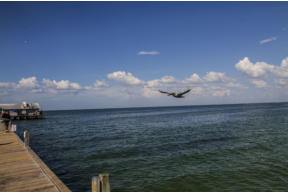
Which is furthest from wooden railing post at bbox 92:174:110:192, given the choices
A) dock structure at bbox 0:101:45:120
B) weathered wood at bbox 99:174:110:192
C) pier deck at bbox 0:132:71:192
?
dock structure at bbox 0:101:45:120

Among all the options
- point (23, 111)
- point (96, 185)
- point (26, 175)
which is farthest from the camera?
point (23, 111)

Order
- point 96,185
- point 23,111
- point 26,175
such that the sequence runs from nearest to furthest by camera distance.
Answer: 1. point 96,185
2. point 26,175
3. point 23,111

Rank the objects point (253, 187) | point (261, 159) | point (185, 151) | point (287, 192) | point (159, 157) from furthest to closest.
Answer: point (185, 151) < point (159, 157) < point (261, 159) < point (253, 187) < point (287, 192)

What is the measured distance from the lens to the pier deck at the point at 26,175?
6.85 meters

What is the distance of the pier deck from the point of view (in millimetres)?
6848

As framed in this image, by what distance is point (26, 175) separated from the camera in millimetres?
8164

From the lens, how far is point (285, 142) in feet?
66.5

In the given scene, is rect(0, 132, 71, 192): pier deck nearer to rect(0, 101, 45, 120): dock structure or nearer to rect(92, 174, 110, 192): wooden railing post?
rect(92, 174, 110, 192): wooden railing post

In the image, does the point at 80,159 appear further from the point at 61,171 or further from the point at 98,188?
the point at 98,188

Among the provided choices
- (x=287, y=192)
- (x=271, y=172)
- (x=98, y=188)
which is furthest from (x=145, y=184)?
(x=271, y=172)

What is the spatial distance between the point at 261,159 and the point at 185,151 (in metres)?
6.43

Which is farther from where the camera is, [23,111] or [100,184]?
[23,111]

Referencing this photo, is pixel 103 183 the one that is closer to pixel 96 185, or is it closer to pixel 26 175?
pixel 96 185

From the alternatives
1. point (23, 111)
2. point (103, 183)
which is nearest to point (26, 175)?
point (103, 183)
